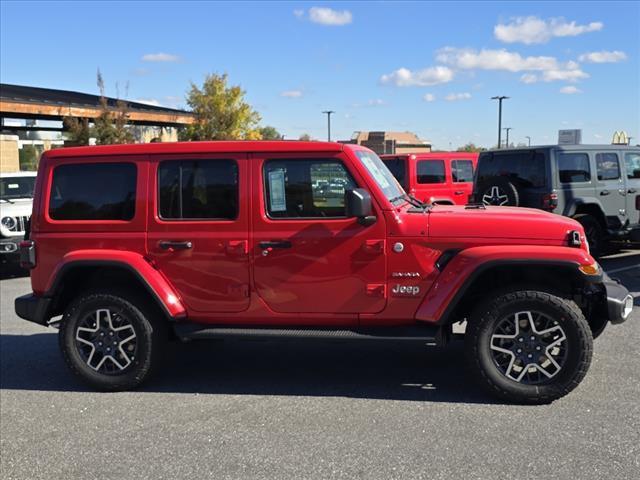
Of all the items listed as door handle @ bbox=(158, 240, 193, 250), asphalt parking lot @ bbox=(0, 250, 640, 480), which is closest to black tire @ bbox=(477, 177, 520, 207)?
asphalt parking lot @ bbox=(0, 250, 640, 480)

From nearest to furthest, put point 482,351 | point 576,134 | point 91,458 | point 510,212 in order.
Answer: point 91,458 → point 482,351 → point 510,212 → point 576,134

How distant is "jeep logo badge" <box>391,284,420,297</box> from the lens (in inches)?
177

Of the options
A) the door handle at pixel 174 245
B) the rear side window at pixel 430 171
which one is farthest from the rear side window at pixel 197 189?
the rear side window at pixel 430 171

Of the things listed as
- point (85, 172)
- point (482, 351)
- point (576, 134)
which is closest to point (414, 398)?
point (482, 351)

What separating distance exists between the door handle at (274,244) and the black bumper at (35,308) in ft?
6.06

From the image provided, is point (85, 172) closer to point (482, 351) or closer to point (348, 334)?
point (348, 334)

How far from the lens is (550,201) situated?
9.49m

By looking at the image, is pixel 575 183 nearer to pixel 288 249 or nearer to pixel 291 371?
pixel 291 371

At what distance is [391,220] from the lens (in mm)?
4512

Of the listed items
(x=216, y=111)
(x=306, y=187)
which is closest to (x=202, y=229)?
(x=306, y=187)

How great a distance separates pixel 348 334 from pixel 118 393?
192 centimetres

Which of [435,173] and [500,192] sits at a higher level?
[435,173]

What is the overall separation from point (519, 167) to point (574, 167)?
0.85 metres

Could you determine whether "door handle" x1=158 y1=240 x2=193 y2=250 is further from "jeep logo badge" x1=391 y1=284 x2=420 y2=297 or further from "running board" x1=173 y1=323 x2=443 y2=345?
"jeep logo badge" x1=391 y1=284 x2=420 y2=297
